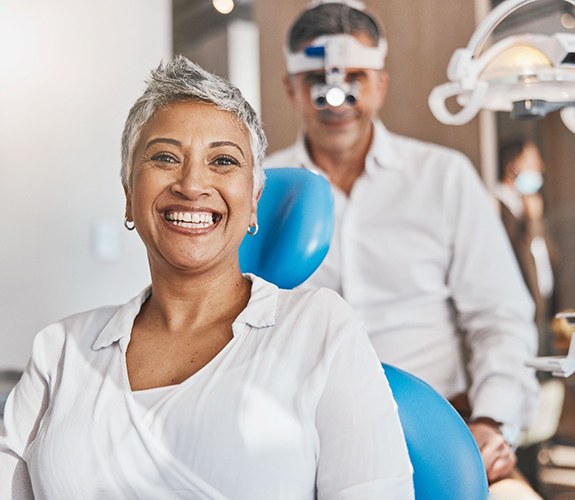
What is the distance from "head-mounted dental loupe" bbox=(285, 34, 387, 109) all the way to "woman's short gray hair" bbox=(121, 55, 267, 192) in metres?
0.81

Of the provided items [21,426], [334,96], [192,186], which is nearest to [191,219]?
[192,186]

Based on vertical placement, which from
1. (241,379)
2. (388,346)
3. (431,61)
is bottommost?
(388,346)

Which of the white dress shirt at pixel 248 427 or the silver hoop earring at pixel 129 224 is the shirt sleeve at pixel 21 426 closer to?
the white dress shirt at pixel 248 427

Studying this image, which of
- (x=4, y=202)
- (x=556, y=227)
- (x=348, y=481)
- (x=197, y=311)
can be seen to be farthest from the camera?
(x=556, y=227)

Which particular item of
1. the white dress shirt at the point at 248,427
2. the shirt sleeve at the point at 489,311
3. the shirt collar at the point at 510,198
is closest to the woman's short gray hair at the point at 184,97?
the white dress shirt at the point at 248,427

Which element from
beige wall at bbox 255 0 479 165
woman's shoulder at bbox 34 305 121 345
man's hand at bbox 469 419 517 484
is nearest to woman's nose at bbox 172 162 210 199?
woman's shoulder at bbox 34 305 121 345

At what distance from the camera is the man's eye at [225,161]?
118 cm

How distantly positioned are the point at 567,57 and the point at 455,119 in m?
0.20

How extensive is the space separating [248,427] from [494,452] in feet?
2.52

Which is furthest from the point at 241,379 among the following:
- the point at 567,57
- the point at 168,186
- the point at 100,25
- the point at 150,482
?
the point at 100,25

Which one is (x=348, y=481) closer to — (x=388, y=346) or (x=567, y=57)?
(x=567, y=57)

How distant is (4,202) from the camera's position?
2.37m

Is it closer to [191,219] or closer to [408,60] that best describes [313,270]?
[191,219]

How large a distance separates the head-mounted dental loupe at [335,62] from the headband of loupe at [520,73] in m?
0.68
